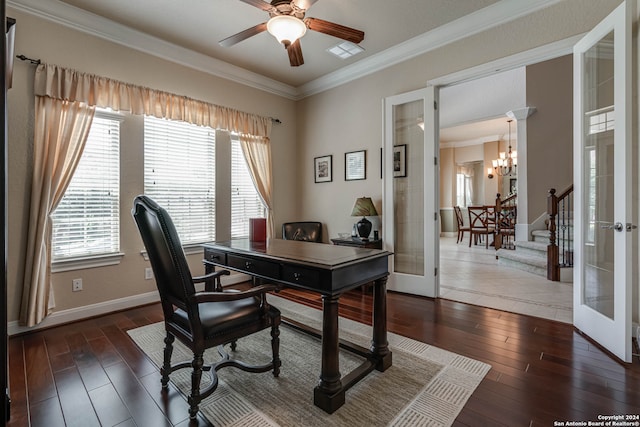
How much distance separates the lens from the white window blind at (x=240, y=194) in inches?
167

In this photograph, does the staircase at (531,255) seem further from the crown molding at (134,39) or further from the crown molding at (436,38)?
the crown molding at (134,39)

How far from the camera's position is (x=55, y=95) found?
2756 mm

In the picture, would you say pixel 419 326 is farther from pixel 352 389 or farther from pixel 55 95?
pixel 55 95

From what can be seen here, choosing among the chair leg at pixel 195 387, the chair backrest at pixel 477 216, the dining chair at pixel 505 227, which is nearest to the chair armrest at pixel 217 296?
the chair leg at pixel 195 387

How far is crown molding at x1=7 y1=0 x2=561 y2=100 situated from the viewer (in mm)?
2785

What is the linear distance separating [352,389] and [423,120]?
2.95 m

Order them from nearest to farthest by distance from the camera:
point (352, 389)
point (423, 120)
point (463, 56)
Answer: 1. point (352, 389)
2. point (463, 56)
3. point (423, 120)

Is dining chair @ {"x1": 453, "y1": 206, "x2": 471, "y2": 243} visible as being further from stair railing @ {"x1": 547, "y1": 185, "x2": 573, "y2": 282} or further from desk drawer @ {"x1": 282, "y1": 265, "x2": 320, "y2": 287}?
desk drawer @ {"x1": 282, "y1": 265, "x2": 320, "y2": 287}

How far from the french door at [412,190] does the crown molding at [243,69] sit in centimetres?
55

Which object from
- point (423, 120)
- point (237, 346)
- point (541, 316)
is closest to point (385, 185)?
point (423, 120)

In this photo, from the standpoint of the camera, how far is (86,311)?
2996 mm

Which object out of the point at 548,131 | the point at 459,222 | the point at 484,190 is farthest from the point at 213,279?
the point at 484,190

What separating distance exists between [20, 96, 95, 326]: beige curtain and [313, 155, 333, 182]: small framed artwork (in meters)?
2.97

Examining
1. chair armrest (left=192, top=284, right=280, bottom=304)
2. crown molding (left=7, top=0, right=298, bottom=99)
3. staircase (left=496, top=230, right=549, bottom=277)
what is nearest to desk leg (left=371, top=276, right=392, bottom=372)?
chair armrest (left=192, top=284, right=280, bottom=304)
